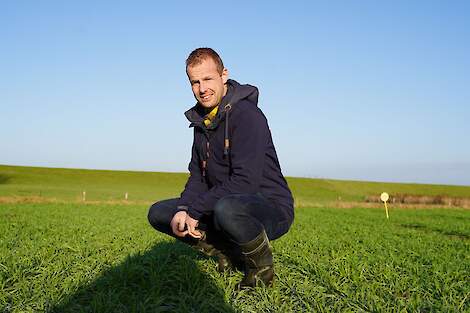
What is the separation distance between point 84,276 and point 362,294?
2.43 metres

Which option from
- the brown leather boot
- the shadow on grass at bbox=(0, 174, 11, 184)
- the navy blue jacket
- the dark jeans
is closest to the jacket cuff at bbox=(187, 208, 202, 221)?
the navy blue jacket

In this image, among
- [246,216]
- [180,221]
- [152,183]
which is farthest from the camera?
[152,183]

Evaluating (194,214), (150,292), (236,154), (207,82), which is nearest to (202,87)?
(207,82)

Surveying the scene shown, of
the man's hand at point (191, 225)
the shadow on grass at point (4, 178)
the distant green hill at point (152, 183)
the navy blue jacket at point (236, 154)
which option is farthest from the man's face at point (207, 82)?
the shadow on grass at point (4, 178)

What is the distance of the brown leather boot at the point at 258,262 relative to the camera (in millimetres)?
3627

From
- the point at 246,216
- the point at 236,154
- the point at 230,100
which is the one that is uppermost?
the point at 230,100

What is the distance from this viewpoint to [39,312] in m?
3.27

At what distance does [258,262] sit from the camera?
12.1 ft

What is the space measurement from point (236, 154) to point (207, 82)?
68 centimetres

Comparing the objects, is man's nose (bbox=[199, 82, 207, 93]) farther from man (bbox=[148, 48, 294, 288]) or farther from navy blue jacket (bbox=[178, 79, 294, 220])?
navy blue jacket (bbox=[178, 79, 294, 220])

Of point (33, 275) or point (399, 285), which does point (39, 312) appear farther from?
point (399, 285)

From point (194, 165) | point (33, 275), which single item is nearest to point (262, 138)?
point (194, 165)

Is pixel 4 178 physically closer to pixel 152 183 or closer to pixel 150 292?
pixel 152 183

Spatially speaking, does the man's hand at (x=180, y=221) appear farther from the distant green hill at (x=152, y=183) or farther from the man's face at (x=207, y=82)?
the distant green hill at (x=152, y=183)
